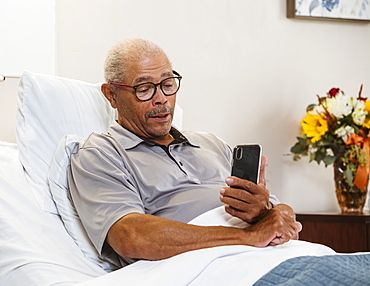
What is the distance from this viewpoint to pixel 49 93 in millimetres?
1714

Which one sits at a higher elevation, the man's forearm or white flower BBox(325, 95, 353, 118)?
white flower BBox(325, 95, 353, 118)

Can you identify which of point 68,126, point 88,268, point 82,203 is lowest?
point 88,268

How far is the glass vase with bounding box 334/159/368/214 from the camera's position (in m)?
2.58

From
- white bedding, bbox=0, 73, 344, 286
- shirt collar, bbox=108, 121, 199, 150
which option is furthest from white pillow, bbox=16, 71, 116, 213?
shirt collar, bbox=108, 121, 199, 150

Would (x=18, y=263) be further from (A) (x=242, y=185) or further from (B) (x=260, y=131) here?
(B) (x=260, y=131)

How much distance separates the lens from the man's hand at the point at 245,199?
140cm

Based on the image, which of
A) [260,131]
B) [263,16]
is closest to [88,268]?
[260,131]

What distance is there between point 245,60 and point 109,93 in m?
1.03

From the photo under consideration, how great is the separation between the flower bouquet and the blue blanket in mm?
1350

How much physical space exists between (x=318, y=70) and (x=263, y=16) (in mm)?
390

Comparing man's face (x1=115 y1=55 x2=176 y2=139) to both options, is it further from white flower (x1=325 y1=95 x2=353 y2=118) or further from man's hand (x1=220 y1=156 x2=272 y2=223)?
white flower (x1=325 y1=95 x2=353 y2=118)

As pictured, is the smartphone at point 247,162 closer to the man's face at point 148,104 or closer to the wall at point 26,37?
the man's face at point 148,104

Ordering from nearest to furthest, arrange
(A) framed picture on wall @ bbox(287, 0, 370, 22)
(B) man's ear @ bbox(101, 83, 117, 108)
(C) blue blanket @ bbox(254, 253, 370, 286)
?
(C) blue blanket @ bbox(254, 253, 370, 286) < (B) man's ear @ bbox(101, 83, 117, 108) < (A) framed picture on wall @ bbox(287, 0, 370, 22)

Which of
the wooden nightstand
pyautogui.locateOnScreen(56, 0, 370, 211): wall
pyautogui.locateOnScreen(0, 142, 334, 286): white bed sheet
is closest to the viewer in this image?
pyautogui.locateOnScreen(0, 142, 334, 286): white bed sheet
